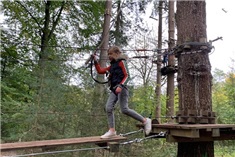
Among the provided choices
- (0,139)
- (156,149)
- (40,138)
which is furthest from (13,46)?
(156,149)

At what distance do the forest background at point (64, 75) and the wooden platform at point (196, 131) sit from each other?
156 cm

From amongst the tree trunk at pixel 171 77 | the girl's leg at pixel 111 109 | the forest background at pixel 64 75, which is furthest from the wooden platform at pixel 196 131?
the tree trunk at pixel 171 77

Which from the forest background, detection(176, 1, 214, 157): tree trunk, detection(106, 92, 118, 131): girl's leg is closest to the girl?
detection(106, 92, 118, 131): girl's leg

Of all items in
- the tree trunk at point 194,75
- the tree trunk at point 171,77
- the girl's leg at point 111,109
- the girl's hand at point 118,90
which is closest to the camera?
the girl's hand at point 118,90

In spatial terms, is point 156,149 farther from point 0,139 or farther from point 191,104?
point 0,139

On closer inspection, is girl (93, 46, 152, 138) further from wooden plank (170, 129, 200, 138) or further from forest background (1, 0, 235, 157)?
forest background (1, 0, 235, 157)

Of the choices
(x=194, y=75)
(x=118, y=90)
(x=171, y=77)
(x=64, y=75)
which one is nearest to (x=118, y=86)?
(x=118, y=90)

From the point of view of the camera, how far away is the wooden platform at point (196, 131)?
225 cm

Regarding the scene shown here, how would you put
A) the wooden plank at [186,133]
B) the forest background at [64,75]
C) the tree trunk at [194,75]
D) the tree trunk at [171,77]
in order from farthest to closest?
the tree trunk at [171,77], the forest background at [64,75], the tree trunk at [194,75], the wooden plank at [186,133]

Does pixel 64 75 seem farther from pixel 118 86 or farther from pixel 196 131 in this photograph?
pixel 196 131

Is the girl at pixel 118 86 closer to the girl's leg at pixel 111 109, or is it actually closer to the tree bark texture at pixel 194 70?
the girl's leg at pixel 111 109

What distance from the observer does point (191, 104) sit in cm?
294

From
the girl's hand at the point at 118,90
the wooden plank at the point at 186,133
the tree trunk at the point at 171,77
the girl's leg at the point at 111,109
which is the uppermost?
the tree trunk at the point at 171,77

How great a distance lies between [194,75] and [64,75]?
3098mm
